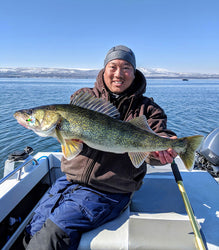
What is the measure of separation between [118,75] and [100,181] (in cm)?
184

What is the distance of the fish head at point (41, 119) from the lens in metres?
2.84

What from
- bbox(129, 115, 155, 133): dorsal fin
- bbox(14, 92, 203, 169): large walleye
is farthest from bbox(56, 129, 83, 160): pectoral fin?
bbox(129, 115, 155, 133): dorsal fin

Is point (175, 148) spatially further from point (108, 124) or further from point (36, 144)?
point (36, 144)

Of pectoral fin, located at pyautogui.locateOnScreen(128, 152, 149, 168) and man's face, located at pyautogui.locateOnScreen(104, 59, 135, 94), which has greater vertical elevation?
man's face, located at pyautogui.locateOnScreen(104, 59, 135, 94)

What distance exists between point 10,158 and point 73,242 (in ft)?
9.15

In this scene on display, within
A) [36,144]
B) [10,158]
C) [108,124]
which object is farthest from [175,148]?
[36,144]

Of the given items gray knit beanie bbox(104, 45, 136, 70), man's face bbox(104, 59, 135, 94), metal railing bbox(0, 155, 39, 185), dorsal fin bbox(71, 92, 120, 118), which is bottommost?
metal railing bbox(0, 155, 39, 185)

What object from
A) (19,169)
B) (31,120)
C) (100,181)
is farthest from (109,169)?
(19,169)

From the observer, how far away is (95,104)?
3.03 metres

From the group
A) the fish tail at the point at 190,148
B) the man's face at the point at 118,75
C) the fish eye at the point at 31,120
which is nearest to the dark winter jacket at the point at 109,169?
the man's face at the point at 118,75

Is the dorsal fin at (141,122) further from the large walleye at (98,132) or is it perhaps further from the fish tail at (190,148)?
the fish tail at (190,148)

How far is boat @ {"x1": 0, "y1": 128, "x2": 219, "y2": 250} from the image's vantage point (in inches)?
109

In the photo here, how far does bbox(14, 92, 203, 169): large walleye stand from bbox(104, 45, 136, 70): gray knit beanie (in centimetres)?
113

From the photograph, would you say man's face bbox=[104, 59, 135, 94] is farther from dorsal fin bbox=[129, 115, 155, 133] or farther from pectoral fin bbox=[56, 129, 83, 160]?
pectoral fin bbox=[56, 129, 83, 160]
